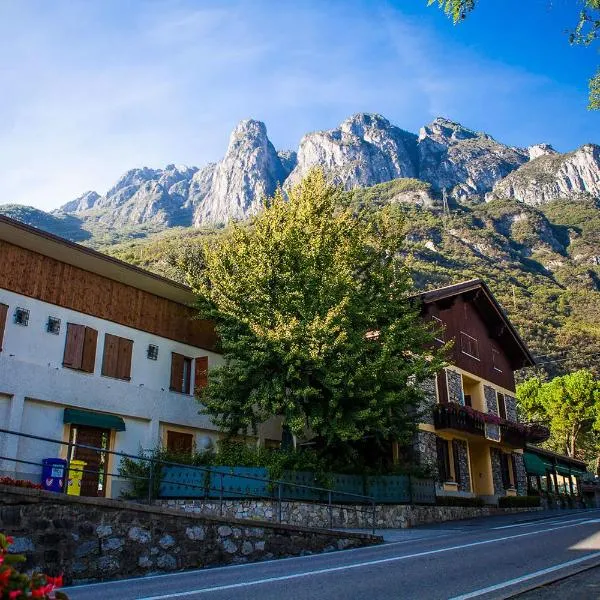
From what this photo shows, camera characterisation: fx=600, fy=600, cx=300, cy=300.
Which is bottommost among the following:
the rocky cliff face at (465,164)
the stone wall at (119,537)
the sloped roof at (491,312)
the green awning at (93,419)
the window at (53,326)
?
the stone wall at (119,537)

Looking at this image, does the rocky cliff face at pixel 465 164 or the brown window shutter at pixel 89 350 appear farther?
the rocky cliff face at pixel 465 164

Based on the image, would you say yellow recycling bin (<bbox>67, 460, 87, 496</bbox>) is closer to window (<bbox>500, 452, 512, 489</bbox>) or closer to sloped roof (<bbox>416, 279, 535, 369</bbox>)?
sloped roof (<bbox>416, 279, 535, 369</bbox>)

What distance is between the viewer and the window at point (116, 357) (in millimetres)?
20039

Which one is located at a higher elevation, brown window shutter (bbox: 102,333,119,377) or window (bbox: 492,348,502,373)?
window (bbox: 492,348,502,373)

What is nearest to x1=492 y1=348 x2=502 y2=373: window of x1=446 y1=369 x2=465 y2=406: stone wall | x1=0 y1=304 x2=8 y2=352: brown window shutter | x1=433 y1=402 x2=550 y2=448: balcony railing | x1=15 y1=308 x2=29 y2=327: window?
x1=433 y1=402 x2=550 y2=448: balcony railing

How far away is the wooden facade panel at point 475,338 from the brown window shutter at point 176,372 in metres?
11.4

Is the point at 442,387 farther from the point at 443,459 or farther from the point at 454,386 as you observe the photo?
the point at 443,459

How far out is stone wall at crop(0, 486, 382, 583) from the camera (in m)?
8.38

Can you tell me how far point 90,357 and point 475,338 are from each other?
19863mm

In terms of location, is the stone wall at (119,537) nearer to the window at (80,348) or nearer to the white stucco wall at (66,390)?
the white stucco wall at (66,390)

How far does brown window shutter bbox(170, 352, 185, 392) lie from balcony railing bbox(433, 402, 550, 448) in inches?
399

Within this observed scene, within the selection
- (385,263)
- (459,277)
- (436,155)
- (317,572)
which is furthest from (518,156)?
(317,572)

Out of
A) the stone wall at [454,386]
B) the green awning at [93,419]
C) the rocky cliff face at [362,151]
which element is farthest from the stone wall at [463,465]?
the rocky cliff face at [362,151]

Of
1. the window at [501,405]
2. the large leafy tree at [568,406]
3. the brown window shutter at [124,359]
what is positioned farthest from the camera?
the large leafy tree at [568,406]
